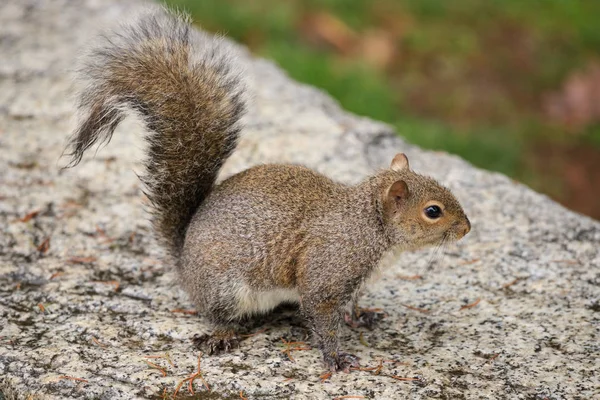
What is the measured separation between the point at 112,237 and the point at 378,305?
3.62 feet

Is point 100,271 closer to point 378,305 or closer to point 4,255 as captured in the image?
point 4,255

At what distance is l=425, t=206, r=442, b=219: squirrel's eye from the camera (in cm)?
259

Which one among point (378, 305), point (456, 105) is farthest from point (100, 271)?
point (456, 105)

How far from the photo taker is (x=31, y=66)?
440 cm

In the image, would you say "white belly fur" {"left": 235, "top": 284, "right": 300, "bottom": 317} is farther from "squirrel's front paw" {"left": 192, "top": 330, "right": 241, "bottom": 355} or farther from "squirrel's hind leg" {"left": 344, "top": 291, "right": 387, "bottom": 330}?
"squirrel's hind leg" {"left": 344, "top": 291, "right": 387, "bottom": 330}

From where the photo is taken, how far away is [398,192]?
256 centimetres

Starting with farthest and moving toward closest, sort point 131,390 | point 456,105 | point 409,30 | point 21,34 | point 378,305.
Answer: point 409,30, point 456,105, point 21,34, point 378,305, point 131,390

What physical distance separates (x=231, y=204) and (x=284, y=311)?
1.47 feet

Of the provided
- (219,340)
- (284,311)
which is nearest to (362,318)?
(284,311)

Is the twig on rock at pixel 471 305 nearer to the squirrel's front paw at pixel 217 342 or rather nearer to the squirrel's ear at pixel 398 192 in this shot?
the squirrel's ear at pixel 398 192

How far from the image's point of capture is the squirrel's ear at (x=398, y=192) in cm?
255

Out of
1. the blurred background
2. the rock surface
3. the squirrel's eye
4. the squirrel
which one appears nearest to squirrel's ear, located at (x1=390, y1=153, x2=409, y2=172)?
the squirrel

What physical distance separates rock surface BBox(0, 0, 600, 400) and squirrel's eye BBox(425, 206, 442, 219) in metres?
0.38

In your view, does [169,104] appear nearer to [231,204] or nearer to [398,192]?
[231,204]
